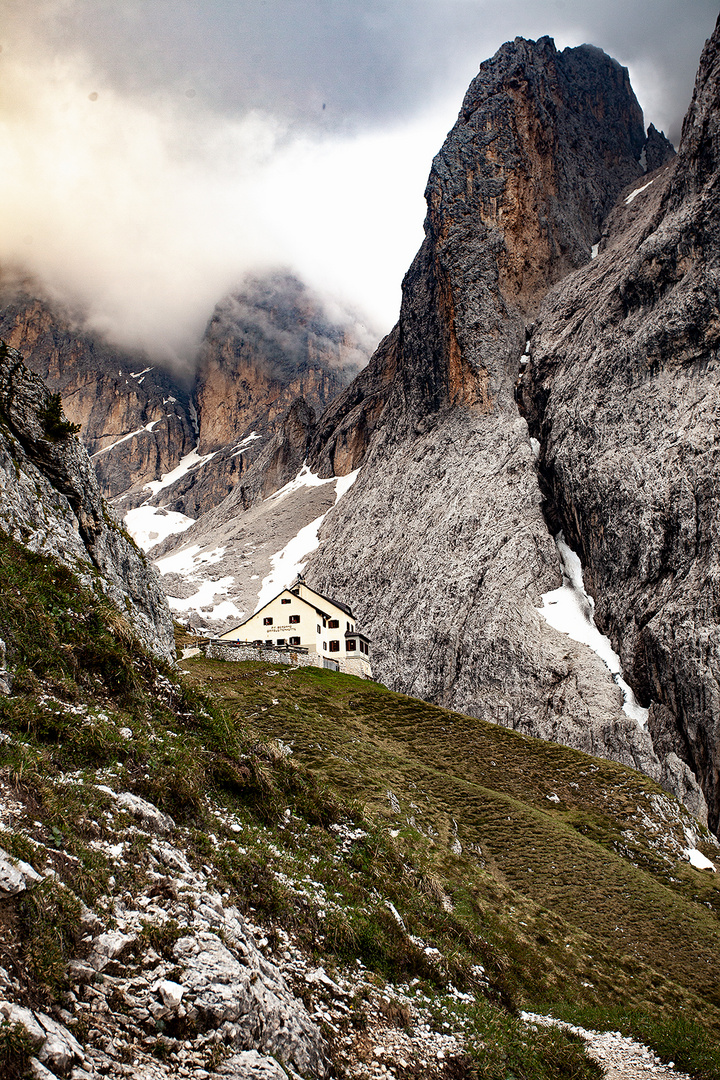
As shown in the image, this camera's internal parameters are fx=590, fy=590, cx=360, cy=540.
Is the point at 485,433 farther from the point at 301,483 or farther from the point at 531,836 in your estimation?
the point at 531,836

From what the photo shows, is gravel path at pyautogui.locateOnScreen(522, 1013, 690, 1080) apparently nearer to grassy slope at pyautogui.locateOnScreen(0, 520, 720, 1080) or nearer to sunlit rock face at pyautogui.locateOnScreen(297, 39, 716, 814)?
grassy slope at pyautogui.locateOnScreen(0, 520, 720, 1080)

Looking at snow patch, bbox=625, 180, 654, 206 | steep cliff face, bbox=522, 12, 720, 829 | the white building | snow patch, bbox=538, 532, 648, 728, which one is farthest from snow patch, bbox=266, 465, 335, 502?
the white building

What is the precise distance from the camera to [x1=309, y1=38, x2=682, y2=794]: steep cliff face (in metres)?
63.5

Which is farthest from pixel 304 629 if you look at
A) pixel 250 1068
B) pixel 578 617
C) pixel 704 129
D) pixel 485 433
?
pixel 704 129

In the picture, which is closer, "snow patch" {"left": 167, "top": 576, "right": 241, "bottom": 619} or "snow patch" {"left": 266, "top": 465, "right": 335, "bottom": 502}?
"snow patch" {"left": 167, "top": 576, "right": 241, "bottom": 619}

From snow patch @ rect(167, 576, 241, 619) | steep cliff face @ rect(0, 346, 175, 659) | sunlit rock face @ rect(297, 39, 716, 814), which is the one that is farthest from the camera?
snow patch @ rect(167, 576, 241, 619)

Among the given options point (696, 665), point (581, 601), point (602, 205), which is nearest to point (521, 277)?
point (602, 205)

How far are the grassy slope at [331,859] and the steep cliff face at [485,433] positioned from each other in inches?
1258

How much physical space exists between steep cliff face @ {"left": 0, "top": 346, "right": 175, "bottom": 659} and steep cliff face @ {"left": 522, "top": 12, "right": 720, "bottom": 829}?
45.8m

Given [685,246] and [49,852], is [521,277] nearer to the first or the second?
[685,246]

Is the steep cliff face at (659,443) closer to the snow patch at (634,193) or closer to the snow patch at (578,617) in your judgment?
the snow patch at (578,617)

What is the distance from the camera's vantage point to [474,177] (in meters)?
111

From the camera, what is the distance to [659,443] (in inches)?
2559

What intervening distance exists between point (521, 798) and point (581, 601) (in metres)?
41.9
